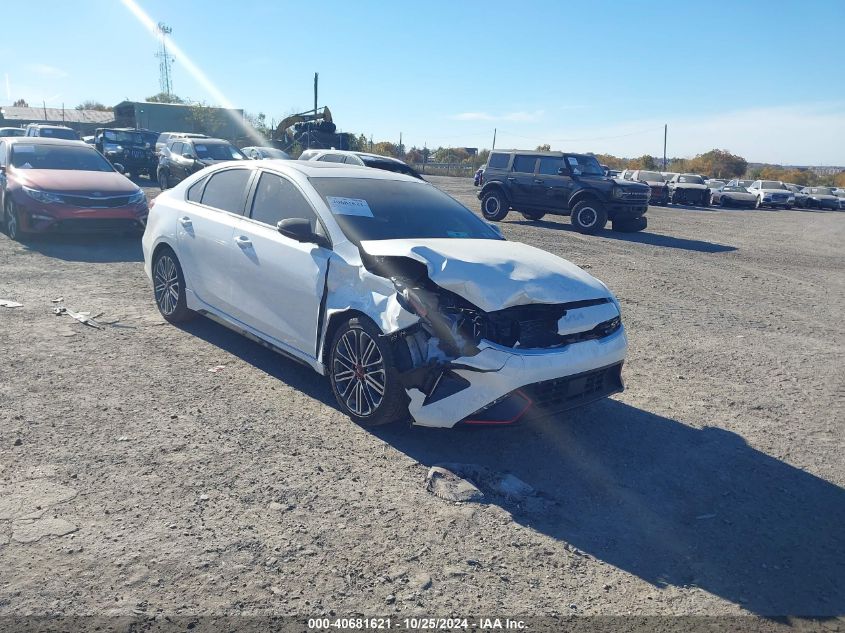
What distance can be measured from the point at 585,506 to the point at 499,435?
0.97 m

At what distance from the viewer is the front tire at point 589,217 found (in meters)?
16.9

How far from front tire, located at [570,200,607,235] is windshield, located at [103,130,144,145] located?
17.5 m

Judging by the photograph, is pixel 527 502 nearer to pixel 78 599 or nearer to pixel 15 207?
pixel 78 599

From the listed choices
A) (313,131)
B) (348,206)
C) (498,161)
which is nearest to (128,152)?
(313,131)

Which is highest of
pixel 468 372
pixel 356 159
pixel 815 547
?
pixel 356 159

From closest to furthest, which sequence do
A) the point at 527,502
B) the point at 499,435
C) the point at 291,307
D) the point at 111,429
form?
the point at 527,502, the point at 111,429, the point at 499,435, the point at 291,307

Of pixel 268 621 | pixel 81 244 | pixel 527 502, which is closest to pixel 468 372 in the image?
pixel 527 502

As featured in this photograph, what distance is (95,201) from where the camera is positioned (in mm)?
10195

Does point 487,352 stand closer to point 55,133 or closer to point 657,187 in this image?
point 55,133

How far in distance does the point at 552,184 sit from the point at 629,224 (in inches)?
88.9

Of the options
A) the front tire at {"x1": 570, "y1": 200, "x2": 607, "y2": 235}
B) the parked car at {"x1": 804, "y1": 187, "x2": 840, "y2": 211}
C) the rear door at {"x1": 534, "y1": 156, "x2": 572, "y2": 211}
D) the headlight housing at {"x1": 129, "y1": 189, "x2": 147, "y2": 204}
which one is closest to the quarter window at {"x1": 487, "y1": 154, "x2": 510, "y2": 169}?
the rear door at {"x1": 534, "y1": 156, "x2": 572, "y2": 211}

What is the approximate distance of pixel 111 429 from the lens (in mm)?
4211

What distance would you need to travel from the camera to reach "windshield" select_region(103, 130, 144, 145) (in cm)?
2542

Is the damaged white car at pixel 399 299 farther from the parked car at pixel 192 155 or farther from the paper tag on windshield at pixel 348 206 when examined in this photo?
the parked car at pixel 192 155
